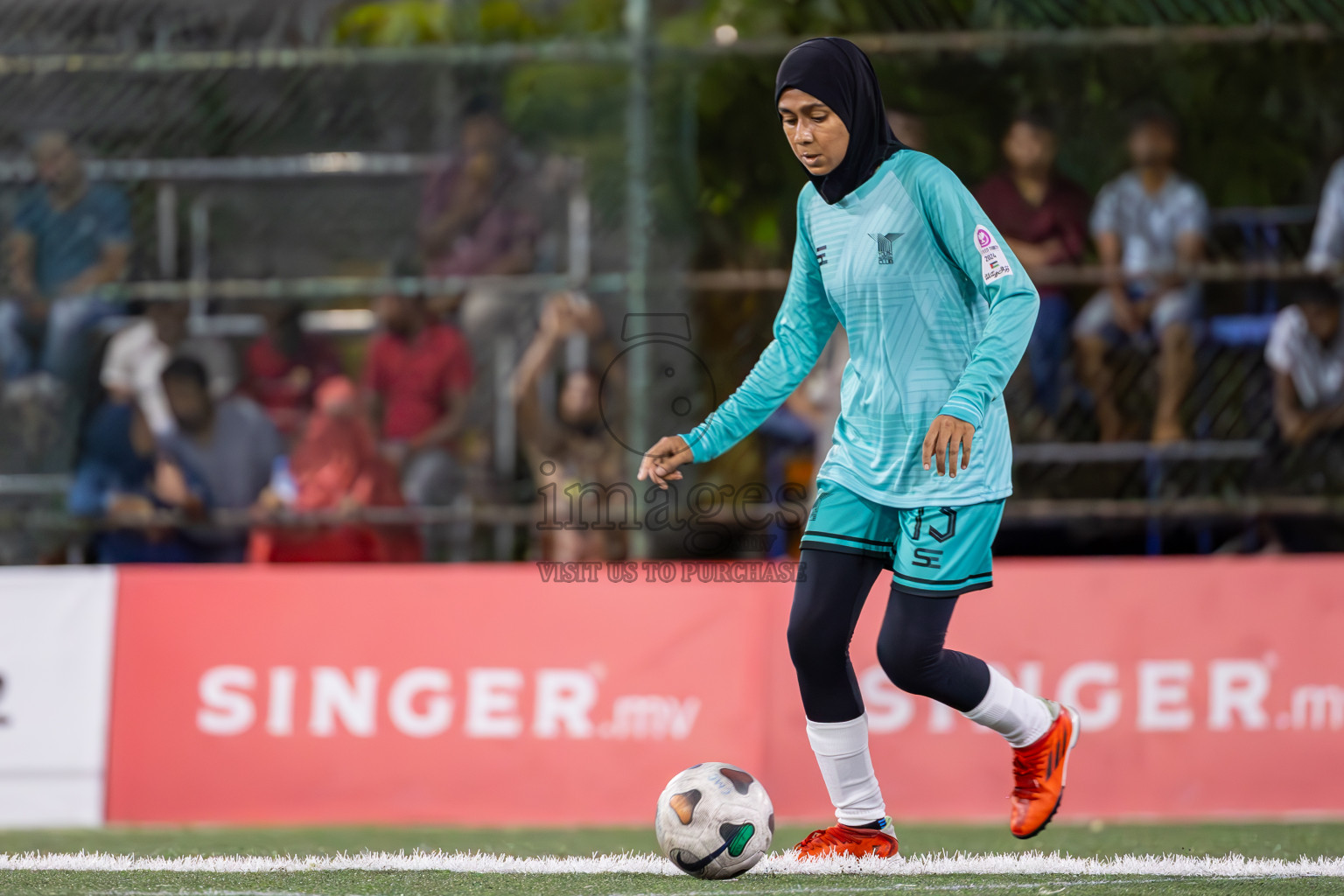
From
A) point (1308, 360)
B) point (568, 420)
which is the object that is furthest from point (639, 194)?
point (1308, 360)

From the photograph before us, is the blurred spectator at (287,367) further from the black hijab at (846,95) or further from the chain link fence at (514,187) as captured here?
the black hijab at (846,95)

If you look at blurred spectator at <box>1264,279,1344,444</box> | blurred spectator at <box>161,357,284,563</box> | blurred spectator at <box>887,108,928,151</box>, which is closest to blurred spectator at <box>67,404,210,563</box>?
blurred spectator at <box>161,357,284,563</box>

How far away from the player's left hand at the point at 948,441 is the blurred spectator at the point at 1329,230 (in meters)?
4.03

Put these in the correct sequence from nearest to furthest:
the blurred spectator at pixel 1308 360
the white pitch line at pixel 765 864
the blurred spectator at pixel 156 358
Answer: the white pitch line at pixel 765 864, the blurred spectator at pixel 1308 360, the blurred spectator at pixel 156 358

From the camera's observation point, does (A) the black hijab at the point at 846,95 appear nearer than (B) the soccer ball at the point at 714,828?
Yes

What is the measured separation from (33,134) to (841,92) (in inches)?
197

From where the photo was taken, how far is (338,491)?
7457mm

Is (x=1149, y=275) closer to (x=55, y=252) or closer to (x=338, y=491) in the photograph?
(x=338, y=491)

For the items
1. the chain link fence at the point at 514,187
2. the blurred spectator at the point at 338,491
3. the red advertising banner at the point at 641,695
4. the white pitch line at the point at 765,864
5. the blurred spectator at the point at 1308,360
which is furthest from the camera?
the blurred spectator at the point at 338,491

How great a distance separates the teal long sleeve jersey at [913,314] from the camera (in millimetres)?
4066

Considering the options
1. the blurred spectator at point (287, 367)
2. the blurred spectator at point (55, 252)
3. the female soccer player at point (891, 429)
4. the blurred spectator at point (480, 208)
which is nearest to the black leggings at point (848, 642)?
the female soccer player at point (891, 429)

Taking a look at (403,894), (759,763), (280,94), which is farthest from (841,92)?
(280,94)

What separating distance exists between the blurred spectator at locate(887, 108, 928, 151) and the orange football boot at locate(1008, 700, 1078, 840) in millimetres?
3547

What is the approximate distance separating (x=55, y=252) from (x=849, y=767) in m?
5.09
